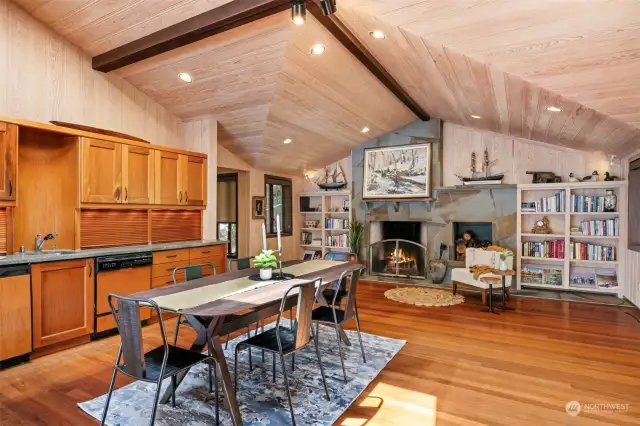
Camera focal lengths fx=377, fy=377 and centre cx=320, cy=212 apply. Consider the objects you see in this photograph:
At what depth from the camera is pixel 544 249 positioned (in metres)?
5.87

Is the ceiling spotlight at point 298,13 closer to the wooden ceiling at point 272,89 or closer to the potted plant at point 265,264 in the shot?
the wooden ceiling at point 272,89

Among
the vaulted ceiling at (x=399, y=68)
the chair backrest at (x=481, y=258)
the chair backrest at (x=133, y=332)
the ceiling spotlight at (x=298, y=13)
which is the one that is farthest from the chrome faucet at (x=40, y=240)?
the chair backrest at (x=481, y=258)

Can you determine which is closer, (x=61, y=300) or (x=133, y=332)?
(x=133, y=332)

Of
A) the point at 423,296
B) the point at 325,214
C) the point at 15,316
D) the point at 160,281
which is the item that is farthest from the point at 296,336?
the point at 325,214

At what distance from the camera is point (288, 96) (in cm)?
471

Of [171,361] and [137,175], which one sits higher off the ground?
[137,175]

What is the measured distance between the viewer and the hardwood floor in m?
2.35

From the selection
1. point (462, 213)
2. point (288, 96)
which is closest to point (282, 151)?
point (288, 96)

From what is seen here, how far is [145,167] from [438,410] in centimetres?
391

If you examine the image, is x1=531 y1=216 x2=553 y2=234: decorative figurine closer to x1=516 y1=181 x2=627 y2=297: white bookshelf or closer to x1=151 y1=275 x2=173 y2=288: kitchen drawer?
x1=516 y1=181 x2=627 y2=297: white bookshelf

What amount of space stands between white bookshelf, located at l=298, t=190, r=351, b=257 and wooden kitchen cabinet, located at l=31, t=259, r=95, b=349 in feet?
15.5

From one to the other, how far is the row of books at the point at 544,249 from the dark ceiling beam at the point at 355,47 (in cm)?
314

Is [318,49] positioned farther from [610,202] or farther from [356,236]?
[610,202]

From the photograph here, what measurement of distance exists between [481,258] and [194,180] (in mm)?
4290
